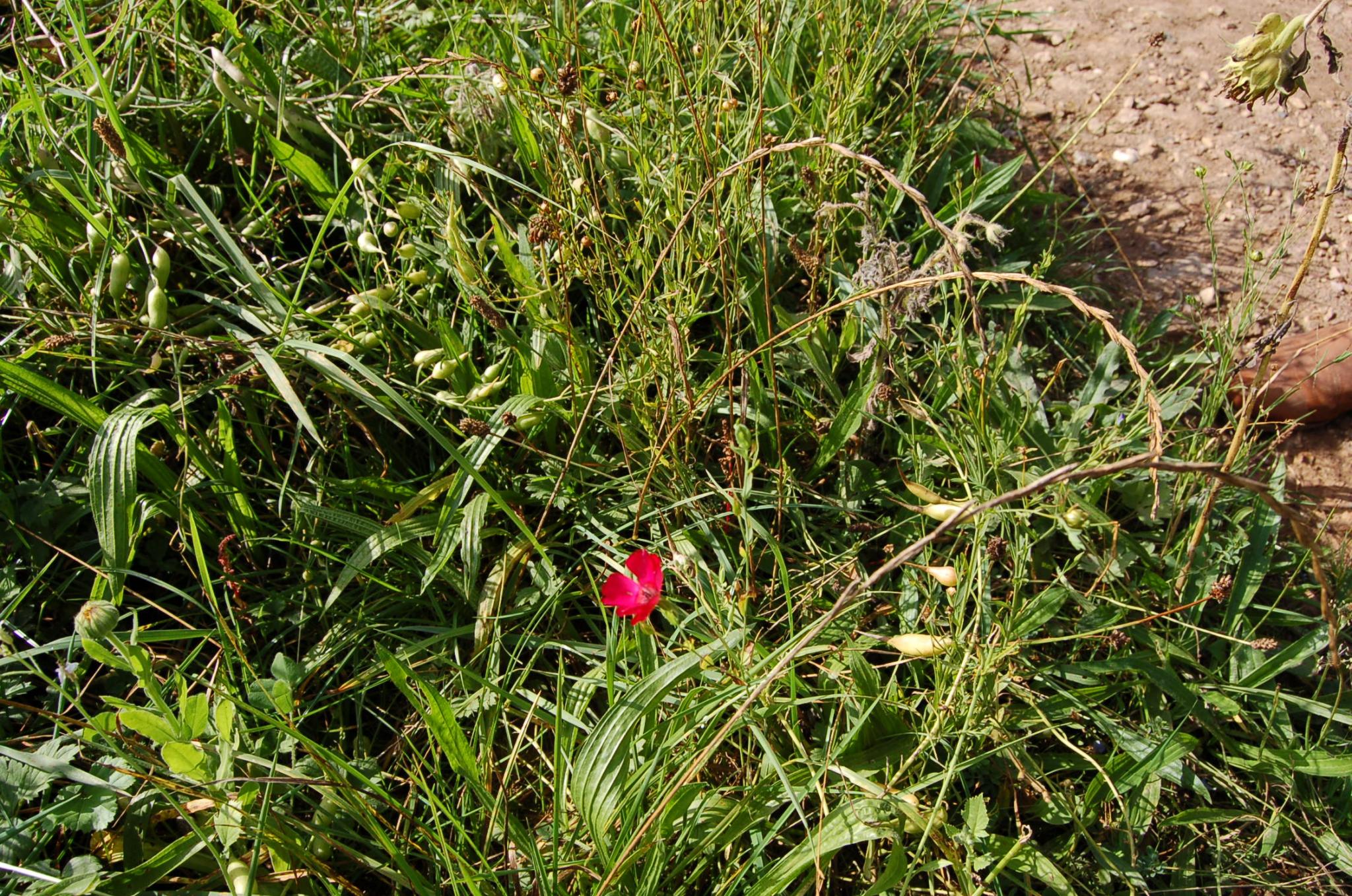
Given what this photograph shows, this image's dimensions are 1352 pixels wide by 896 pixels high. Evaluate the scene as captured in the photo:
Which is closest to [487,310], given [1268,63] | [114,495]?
[114,495]

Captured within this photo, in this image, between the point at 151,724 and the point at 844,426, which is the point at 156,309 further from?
the point at 844,426

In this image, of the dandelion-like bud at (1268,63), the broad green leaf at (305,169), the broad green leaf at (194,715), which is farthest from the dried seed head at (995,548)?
the broad green leaf at (305,169)

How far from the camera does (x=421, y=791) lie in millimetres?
1425

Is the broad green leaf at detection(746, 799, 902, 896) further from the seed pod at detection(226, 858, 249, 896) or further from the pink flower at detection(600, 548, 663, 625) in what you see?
the seed pod at detection(226, 858, 249, 896)

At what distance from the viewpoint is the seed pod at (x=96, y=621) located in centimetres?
114

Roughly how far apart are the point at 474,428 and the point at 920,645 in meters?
0.73

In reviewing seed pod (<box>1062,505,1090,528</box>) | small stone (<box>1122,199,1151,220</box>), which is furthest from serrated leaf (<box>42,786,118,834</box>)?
small stone (<box>1122,199,1151,220</box>)

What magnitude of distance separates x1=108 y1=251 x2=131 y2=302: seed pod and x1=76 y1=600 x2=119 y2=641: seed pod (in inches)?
28.9

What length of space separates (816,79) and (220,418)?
4.25ft

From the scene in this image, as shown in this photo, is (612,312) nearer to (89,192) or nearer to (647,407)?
(647,407)

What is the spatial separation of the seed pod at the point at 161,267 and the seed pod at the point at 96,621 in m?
0.74

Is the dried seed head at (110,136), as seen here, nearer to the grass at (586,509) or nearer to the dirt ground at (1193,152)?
the grass at (586,509)

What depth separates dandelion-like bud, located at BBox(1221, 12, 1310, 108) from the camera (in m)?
1.14

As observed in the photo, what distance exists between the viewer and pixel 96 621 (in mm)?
1136
